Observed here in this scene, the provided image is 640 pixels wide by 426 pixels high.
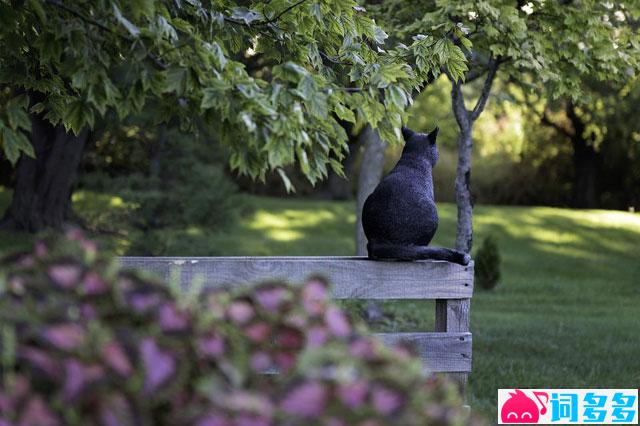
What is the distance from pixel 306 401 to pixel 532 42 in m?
6.18

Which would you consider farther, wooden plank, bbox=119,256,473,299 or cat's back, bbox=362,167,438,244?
cat's back, bbox=362,167,438,244

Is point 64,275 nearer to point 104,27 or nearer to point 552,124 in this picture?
point 104,27

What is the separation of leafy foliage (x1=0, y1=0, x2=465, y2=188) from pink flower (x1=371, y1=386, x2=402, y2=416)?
153 centimetres

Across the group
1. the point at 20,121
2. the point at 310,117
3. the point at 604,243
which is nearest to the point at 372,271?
the point at 310,117

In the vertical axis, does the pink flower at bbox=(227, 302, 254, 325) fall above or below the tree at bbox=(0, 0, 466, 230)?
below

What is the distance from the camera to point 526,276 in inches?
635

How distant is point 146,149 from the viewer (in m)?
18.8

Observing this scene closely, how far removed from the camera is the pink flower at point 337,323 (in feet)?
6.56

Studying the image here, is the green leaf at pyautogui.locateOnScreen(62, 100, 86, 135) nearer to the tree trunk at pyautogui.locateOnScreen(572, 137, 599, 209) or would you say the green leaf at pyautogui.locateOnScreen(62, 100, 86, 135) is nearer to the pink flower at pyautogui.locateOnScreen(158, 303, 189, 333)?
the pink flower at pyautogui.locateOnScreen(158, 303, 189, 333)

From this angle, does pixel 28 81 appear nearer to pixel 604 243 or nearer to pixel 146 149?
pixel 146 149

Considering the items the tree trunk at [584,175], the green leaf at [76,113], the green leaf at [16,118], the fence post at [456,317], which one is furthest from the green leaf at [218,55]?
the tree trunk at [584,175]

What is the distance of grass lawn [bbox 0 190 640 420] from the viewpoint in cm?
798

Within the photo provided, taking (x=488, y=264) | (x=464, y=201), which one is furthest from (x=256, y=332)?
(x=488, y=264)

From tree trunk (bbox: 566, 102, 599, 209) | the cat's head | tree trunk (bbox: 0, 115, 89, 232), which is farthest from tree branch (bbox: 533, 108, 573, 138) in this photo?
the cat's head
